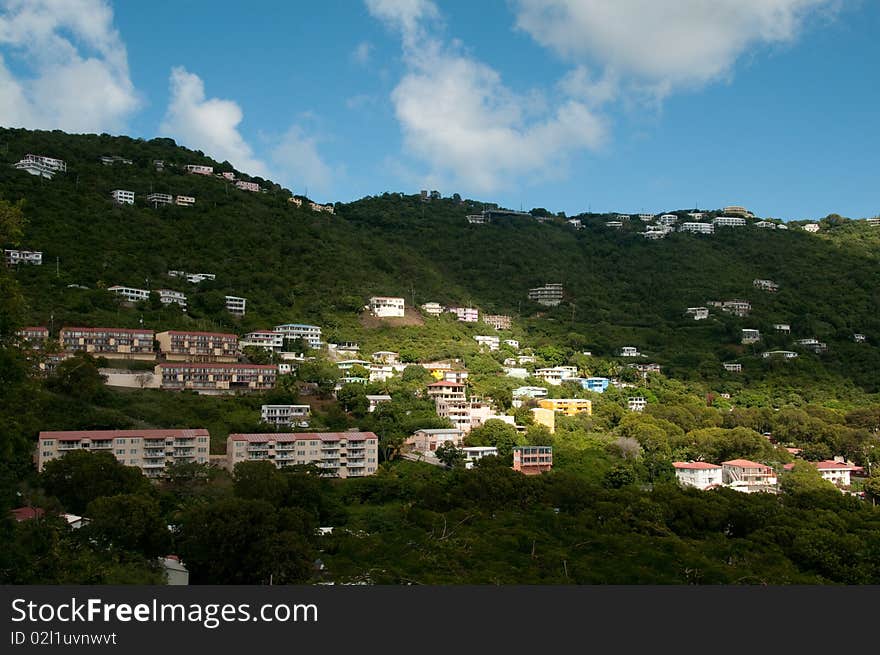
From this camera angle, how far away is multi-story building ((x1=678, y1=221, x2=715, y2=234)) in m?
87.1

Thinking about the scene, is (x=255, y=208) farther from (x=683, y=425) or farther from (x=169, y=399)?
(x=683, y=425)

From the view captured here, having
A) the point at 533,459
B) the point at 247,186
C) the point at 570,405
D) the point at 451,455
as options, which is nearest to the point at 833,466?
the point at 570,405

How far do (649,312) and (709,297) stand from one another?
5.74 metres

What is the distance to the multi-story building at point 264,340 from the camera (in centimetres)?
4300

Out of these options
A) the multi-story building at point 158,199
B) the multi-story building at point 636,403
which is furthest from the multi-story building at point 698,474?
the multi-story building at point 158,199

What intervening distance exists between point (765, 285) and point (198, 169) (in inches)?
1996

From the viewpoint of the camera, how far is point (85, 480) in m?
23.3

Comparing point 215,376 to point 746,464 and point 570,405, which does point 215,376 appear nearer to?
point 570,405

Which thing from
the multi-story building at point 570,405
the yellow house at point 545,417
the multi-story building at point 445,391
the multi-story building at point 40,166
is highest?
the multi-story building at point 40,166

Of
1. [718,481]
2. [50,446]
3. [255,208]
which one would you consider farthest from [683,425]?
[255,208]

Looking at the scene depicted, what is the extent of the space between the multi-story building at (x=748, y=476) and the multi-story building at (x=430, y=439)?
36.5 ft

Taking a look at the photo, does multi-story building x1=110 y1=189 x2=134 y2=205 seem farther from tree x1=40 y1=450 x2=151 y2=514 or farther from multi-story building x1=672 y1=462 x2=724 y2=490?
multi-story building x1=672 y1=462 x2=724 y2=490

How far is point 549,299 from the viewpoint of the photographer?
218ft

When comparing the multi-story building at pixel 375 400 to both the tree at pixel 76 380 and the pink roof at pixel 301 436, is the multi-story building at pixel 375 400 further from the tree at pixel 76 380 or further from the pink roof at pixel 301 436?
the tree at pixel 76 380
